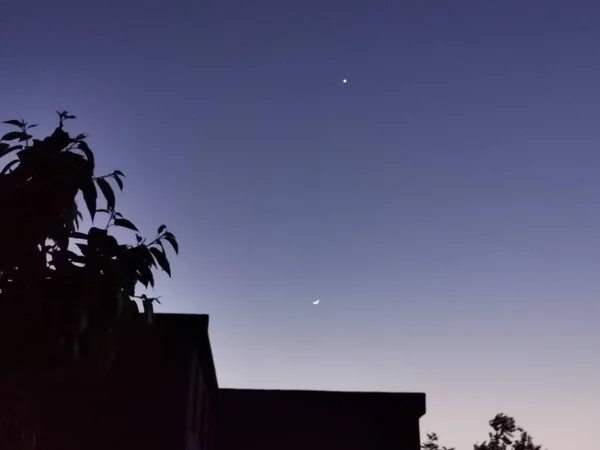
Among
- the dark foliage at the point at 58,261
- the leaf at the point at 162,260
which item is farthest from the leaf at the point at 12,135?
the leaf at the point at 162,260

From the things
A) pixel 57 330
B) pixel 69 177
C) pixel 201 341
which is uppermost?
pixel 201 341

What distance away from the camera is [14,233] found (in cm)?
556

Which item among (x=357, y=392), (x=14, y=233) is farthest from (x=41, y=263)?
(x=357, y=392)

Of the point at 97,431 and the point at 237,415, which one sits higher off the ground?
the point at 237,415

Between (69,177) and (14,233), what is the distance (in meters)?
0.62

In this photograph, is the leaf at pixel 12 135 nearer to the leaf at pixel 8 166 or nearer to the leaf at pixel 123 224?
the leaf at pixel 8 166

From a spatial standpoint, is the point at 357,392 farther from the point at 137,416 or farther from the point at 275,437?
the point at 137,416

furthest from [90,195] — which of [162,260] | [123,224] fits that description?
[162,260]

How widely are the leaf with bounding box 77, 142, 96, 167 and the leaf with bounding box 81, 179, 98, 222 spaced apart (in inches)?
6.1

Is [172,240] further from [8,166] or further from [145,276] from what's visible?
[8,166]

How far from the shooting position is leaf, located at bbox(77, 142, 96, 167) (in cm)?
563

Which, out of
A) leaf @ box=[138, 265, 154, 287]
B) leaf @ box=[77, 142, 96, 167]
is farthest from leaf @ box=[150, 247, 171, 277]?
leaf @ box=[77, 142, 96, 167]

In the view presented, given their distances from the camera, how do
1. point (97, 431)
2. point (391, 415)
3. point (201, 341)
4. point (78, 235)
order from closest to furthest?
point (78, 235) < point (97, 431) < point (201, 341) < point (391, 415)

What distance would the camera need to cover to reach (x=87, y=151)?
5676 mm
